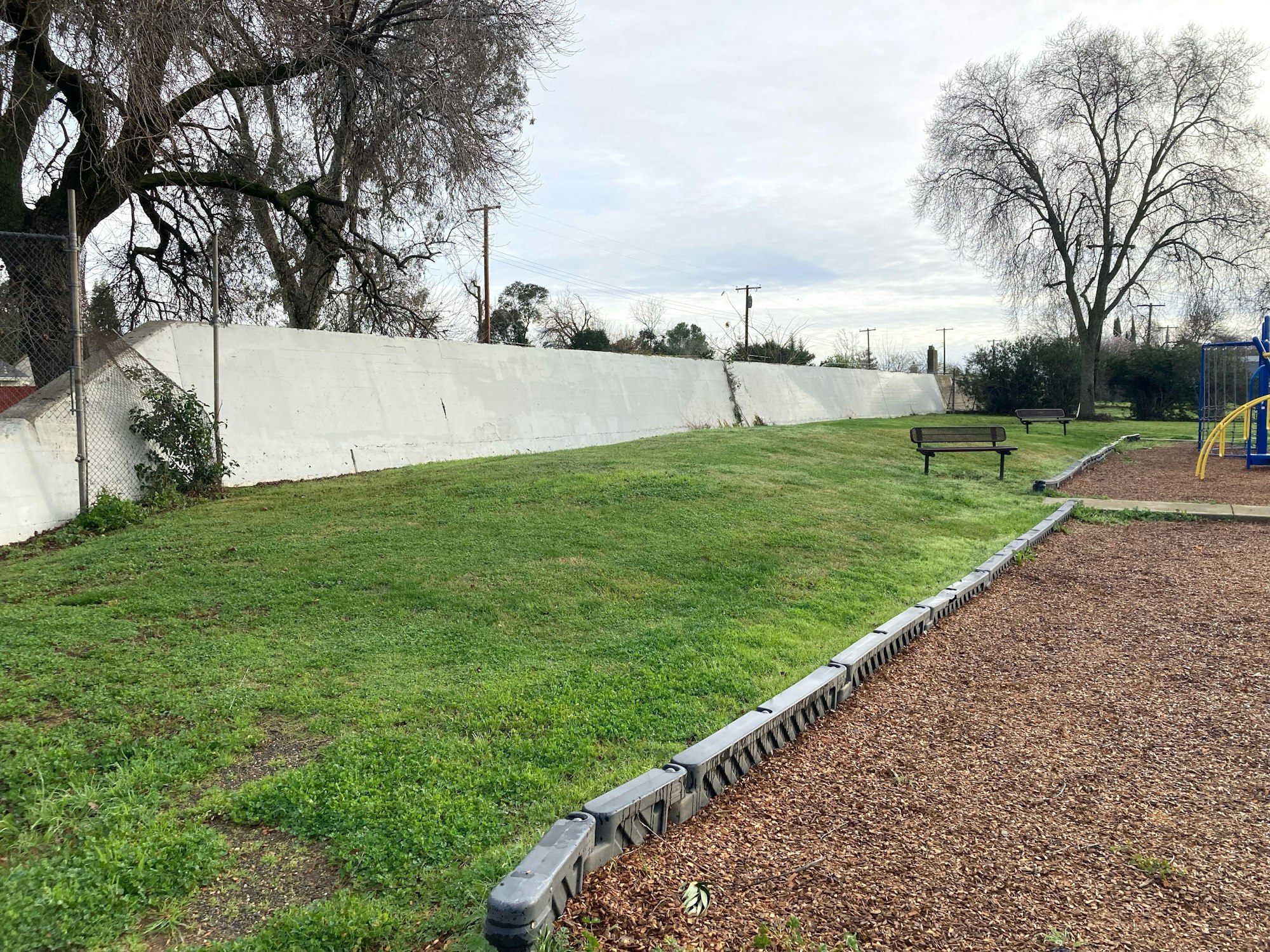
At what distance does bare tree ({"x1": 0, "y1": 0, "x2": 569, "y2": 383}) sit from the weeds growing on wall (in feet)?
4.22

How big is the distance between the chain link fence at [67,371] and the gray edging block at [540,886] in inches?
277

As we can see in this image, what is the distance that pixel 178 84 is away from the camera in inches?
312

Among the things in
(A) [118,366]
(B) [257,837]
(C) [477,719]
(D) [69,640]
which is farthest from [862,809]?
(A) [118,366]

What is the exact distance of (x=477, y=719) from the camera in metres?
3.44

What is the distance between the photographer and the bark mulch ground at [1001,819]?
2.26 m

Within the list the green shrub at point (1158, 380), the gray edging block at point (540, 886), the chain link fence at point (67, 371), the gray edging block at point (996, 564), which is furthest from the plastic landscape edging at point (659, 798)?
the green shrub at point (1158, 380)

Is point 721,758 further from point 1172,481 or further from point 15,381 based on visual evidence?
point 1172,481

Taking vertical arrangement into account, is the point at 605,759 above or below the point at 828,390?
below

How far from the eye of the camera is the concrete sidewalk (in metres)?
8.93

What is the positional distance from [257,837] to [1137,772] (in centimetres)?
325

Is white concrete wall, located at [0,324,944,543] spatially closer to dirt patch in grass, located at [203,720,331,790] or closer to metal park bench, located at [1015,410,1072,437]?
dirt patch in grass, located at [203,720,331,790]

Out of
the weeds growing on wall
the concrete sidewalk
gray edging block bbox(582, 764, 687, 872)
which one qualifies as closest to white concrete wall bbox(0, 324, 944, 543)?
the weeds growing on wall

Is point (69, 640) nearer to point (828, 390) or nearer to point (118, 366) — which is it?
point (118, 366)

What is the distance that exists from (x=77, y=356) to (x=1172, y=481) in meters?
14.6
